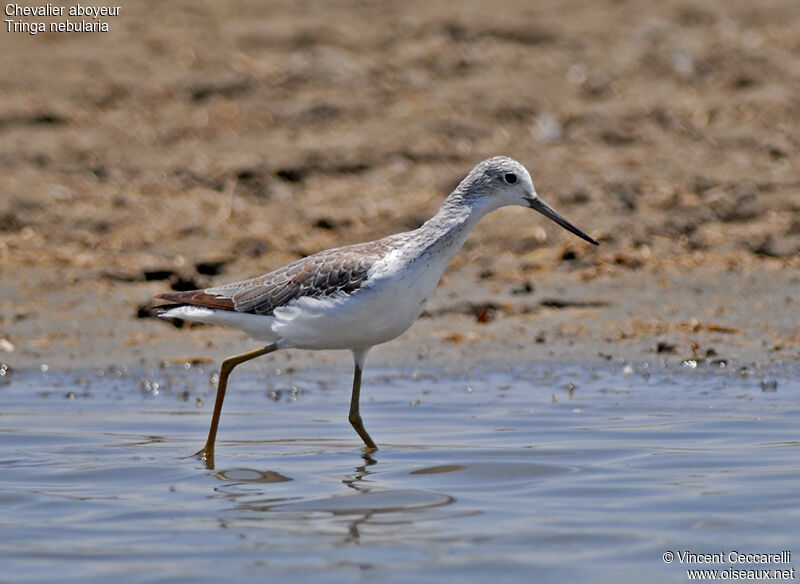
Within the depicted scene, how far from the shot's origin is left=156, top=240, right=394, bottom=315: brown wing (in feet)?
26.8

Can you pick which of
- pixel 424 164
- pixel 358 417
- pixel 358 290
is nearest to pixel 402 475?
pixel 358 417

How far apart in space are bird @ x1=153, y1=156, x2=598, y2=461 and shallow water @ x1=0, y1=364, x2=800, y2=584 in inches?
23.9

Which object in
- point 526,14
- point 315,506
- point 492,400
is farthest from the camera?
point 526,14

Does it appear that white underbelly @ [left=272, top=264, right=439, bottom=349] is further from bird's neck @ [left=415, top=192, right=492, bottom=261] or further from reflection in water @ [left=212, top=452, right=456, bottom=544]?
reflection in water @ [left=212, top=452, right=456, bottom=544]

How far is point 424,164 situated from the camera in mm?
13906

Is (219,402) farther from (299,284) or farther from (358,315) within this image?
(358,315)

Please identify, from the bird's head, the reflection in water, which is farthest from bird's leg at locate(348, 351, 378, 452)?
the bird's head

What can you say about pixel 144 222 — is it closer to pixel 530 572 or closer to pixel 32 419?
pixel 32 419

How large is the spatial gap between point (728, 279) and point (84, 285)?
562 cm

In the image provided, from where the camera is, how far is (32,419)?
377 inches

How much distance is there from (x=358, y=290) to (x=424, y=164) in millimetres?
6042

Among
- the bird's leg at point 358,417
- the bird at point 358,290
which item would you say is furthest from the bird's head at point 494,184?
the bird's leg at point 358,417

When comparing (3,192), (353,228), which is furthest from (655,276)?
(3,192)

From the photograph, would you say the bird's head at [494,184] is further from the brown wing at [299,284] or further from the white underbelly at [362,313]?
the brown wing at [299,284]
